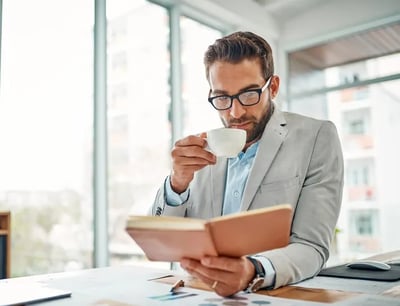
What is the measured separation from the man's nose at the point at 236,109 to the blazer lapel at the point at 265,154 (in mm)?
109

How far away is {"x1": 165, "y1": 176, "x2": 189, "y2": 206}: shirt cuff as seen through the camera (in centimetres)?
136

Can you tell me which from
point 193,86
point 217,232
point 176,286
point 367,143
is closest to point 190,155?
point 176,286

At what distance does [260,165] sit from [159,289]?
53 cm

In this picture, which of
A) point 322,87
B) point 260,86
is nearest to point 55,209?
point 260,86

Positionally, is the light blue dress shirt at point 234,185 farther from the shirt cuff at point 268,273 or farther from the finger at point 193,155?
the shirt cuff at point 268,273

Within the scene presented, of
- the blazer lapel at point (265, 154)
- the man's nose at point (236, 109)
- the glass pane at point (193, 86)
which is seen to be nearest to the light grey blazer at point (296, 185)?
the blazer lapel at point (265, 154)

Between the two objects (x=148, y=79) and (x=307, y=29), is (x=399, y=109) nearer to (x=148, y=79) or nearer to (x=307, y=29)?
(x=307, y=29)

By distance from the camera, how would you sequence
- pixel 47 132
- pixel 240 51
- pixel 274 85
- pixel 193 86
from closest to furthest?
pixel 240 51
pixel 274 85
pixel 47 132
pixel 193 86

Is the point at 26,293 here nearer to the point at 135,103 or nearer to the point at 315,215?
the point at 315,215

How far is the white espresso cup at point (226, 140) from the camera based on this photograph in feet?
3.64

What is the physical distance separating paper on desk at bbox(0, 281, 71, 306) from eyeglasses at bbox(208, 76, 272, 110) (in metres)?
0.74

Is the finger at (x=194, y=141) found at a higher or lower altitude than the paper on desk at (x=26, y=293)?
higher

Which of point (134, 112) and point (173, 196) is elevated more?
point (134, 112)

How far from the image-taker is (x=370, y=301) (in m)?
0.85
